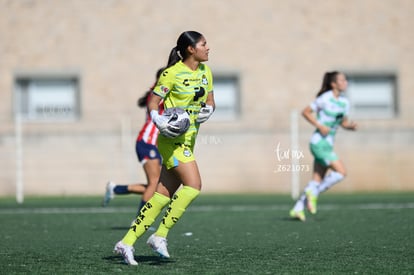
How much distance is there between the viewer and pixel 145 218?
865 centimetres

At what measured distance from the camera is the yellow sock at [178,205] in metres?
8.53

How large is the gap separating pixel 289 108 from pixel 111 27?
18.0ft

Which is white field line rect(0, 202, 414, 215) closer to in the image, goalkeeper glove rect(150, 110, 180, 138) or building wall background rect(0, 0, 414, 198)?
building wall background rect(0, 0, 414, 198)

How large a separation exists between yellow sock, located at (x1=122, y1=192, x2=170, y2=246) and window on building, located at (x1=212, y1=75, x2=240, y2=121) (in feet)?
65.6

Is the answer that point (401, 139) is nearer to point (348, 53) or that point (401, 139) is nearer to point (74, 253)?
point (348, 53)

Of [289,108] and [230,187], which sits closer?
[230,187]

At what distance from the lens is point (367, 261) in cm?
873

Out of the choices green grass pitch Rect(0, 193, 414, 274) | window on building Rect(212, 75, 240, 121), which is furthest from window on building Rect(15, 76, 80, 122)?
green grass pitch Rect(0, 193, 414, 274)

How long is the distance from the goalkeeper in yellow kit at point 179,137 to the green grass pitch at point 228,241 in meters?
0.27

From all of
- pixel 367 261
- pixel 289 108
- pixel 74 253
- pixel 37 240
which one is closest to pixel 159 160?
pixel 37 240

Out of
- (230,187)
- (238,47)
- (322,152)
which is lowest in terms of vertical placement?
(230,187)

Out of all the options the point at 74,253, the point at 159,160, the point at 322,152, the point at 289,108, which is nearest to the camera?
the point at 74,253

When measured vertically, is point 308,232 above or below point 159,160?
below

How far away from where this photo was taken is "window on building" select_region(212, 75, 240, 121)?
1130 inches
